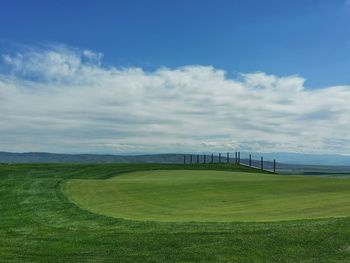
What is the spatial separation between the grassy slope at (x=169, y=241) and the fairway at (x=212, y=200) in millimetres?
2278

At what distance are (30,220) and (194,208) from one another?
819 centimetres

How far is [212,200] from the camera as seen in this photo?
29.8 m

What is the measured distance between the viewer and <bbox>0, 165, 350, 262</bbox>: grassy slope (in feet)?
50.8

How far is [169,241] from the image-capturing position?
17.6 m

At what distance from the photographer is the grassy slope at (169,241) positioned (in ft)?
50.8

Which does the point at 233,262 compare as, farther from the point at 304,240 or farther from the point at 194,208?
the point at 194,208

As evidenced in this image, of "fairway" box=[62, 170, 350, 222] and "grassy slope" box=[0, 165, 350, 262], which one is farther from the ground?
"fairway" box=[62, 170, 350, 222]

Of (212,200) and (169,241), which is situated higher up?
(212,200)

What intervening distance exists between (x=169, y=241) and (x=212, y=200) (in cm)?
1235

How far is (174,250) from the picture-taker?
1639cm

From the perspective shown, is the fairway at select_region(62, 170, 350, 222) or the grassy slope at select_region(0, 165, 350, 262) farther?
the fairway at select_region(62, 170, 350, 222)

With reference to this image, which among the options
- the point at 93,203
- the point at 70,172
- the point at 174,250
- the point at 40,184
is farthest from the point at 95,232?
the point at 70,172

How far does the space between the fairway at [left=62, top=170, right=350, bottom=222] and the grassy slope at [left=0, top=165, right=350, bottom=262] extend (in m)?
2.28

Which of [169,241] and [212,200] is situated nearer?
[169,241]
